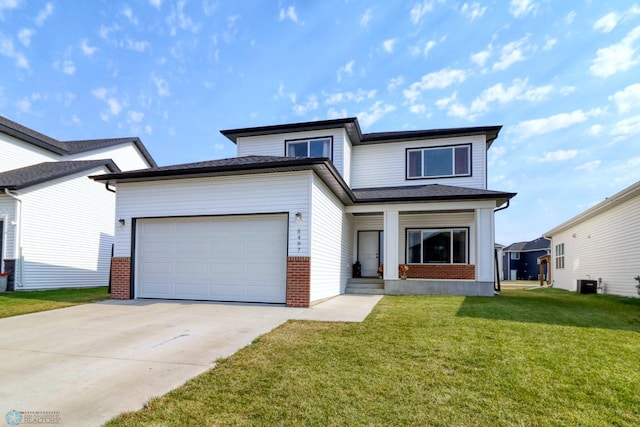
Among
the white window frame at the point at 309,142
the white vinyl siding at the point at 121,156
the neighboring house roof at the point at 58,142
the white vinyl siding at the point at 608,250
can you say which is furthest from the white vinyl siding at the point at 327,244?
the neighboring house roof at the point at 58,142

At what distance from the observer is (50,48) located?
13.4 meters

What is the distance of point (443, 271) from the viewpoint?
573 inches

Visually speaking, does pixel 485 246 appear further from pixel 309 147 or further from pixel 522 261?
pixel 522 261

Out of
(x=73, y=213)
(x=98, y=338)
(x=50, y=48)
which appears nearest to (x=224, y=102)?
(x=50, y=48)

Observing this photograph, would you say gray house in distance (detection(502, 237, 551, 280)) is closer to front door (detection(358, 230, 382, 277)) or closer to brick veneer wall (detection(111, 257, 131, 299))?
front door (detection(358, 230, 382, 277))

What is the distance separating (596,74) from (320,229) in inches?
351

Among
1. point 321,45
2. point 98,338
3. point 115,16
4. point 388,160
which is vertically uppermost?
point 115,16

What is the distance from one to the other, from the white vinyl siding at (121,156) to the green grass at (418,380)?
678 inches

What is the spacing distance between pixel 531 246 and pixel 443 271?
3465 cm

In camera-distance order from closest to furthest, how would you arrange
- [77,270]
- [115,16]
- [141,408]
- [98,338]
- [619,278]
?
1. [141,408]
2. [98,338]
3. [115,16]
4. [619,278]
5. [77,270]

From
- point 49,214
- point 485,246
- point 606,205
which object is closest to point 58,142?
point 49,214

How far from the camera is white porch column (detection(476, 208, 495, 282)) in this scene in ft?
38.9

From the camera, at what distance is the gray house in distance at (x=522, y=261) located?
41312 millimetres

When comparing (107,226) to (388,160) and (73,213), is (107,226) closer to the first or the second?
(73,213)
